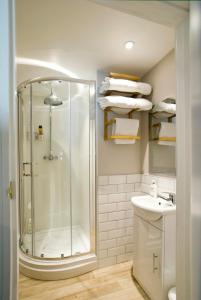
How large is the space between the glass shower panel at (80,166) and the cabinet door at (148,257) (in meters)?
0.66

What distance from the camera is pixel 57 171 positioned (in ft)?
8.11

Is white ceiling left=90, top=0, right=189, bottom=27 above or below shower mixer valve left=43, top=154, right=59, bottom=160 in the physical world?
above

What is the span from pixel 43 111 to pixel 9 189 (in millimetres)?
1858

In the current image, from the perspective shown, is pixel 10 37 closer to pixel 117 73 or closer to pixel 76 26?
pixel 76 26

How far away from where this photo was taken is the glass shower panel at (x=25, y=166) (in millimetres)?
2127

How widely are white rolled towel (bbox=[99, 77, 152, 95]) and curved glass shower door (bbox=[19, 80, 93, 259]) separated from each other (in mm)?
379

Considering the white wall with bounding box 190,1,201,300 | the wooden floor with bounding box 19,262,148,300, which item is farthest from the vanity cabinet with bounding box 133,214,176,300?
the white wall with bounding box 190,1,201,300

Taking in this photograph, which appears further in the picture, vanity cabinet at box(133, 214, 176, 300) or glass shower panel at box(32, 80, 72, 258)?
glass shower panel at box(32, 80, 72, 258)

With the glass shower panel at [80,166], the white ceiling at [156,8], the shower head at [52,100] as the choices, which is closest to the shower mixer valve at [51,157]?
the glass shower panel at [80,166]

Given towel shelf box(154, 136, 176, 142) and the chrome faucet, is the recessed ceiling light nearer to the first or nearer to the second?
towel shelf box(154, 136, 176, 142)

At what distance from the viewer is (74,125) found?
2361mm

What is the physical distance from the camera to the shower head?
2260 millimetres

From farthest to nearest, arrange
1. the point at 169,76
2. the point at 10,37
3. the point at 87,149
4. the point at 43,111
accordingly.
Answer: the point at 43,111 < the point at 87,149 < the point at 169,76 < the point at 10,37

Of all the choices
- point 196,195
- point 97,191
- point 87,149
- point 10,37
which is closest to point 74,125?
point 87,149
